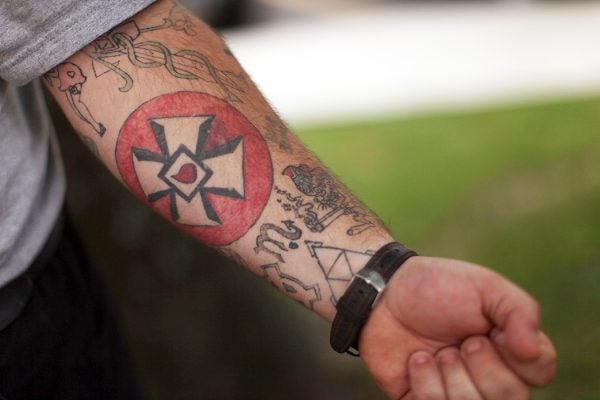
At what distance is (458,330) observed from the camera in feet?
5.04

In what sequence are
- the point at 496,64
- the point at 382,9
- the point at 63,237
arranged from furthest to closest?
the point at 382,9
the point at 496,64
the point at 63,237

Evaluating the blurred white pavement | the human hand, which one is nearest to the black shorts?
the human hand

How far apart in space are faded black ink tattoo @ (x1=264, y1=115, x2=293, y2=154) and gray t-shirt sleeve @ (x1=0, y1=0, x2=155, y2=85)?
0.33 meters

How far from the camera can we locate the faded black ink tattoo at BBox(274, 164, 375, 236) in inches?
65.4

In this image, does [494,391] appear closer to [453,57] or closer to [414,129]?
[414,129]

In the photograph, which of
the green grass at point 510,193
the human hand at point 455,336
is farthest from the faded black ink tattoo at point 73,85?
the green grass at point 510,193

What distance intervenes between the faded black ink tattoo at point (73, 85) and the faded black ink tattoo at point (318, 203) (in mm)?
364

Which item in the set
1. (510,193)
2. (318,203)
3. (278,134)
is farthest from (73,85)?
(510,193)

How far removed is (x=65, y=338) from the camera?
194 centimetres

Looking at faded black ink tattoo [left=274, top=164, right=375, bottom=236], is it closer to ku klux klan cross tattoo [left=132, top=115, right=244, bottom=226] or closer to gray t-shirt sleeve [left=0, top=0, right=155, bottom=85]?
ku klux klan cross tattoo [left=132, top=115, right=244, bottom=226]

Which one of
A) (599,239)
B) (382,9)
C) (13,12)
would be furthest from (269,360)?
(382,9)

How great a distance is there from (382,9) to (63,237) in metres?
7.01

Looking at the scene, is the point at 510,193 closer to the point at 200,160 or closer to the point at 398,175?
the point at 398,175

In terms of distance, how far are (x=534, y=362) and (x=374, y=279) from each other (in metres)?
0.30
